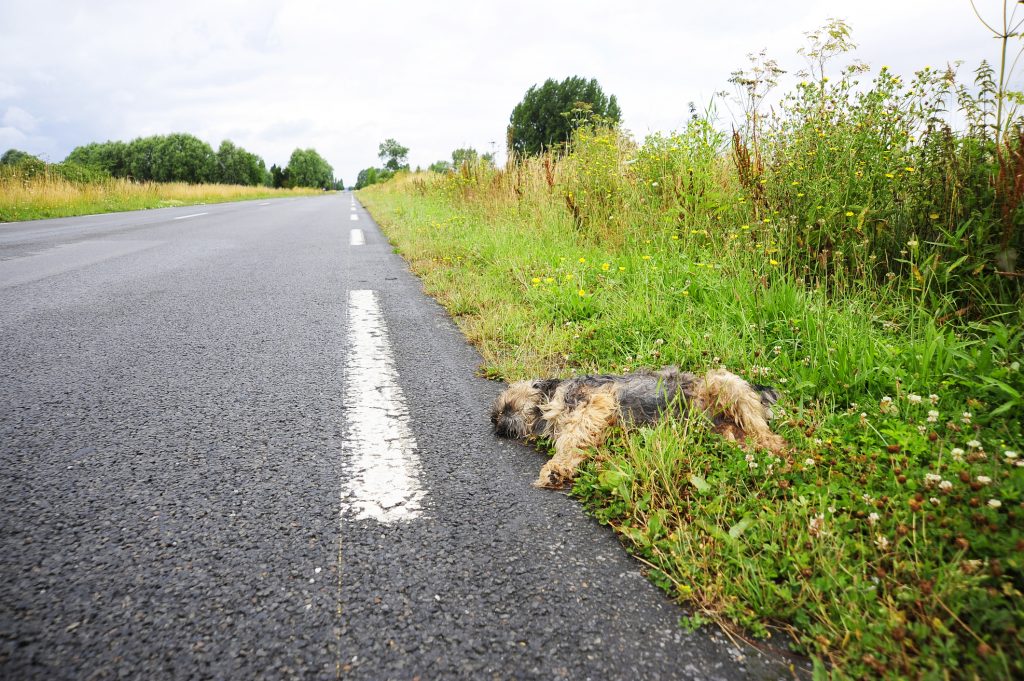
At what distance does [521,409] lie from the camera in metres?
2.22

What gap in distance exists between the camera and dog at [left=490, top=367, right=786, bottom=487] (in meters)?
1.95

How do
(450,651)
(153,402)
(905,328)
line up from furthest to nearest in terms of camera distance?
1. (905,328)
2. (153,402)
3. (450,651)

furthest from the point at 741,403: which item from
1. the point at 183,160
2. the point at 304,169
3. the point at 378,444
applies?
the point at 304,169

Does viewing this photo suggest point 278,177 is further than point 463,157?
Yes

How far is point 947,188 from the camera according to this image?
2859mm

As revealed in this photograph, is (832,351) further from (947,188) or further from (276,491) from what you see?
(276,491)

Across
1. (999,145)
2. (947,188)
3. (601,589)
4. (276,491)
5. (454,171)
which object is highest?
(454,171)

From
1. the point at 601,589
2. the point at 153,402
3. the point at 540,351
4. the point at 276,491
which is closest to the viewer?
the point at 601,589

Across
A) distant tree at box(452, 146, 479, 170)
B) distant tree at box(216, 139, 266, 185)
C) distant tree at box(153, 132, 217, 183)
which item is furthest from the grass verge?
distant tree at box(216, 139, 266, 185)

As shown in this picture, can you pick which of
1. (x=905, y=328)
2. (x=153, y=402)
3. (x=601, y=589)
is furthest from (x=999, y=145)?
(x=153, y=402)

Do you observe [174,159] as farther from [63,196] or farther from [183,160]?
[63,196]

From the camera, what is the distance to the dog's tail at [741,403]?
1933 mm

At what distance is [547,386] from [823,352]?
51.6 inches

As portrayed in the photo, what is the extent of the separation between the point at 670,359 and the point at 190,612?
2257mm
